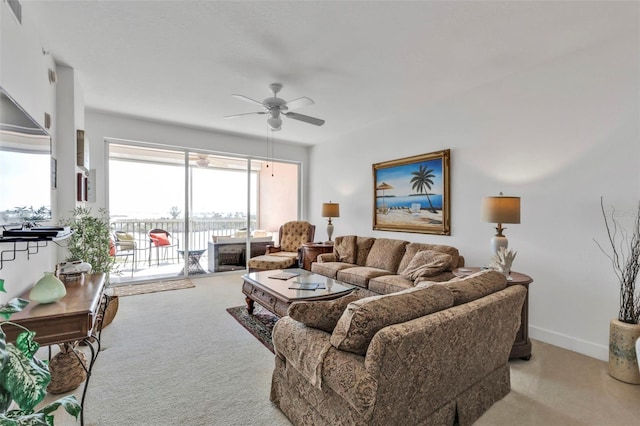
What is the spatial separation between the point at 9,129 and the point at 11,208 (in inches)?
16.6

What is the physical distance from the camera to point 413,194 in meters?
4.40

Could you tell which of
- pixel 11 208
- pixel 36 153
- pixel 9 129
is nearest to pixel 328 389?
pixel 11 208

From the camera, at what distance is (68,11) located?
7.61 feet

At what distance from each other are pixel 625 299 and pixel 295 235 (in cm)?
452

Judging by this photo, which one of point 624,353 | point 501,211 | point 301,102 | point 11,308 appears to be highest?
point 301,102

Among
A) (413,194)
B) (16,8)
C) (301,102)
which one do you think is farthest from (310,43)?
(413,194)

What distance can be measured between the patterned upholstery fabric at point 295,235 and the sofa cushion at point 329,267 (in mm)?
1221

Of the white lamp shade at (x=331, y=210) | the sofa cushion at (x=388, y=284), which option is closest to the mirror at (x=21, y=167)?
the sofa cushion at (x=388, y=284)

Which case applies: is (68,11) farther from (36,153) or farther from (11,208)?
(11,208)

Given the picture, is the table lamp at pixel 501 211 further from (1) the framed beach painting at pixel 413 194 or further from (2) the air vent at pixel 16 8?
(2) the air vent at pixel 16 8

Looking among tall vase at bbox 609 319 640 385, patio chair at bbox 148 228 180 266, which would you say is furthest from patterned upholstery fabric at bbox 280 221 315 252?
tall vase at bbox 609 319 640 385

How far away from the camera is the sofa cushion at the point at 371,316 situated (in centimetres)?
141

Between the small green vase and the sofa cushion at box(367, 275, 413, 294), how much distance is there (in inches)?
111

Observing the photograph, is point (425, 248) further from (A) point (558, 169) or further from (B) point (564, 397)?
(B) point (564, 397)
